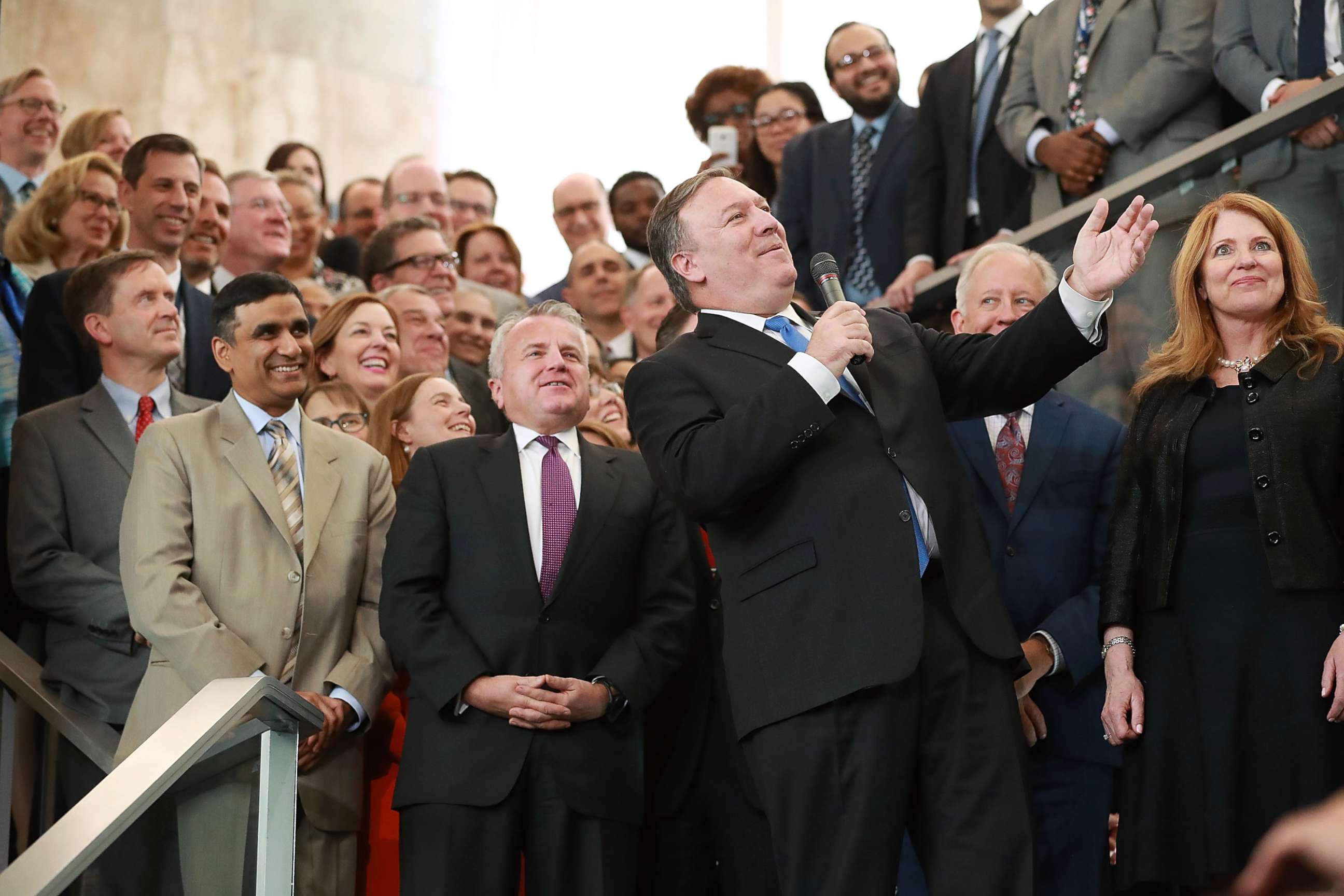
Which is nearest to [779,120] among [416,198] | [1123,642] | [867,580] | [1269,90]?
[416,198]

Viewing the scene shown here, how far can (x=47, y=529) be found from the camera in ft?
11.8

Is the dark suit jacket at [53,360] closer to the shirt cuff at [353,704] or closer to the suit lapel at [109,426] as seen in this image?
the suit lapel at [109,426]

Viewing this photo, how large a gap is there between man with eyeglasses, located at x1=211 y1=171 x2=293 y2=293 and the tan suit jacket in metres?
2.31

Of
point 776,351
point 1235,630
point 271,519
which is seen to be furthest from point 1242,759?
point 271,519

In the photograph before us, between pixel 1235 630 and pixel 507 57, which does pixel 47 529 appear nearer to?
pixel 1235 630

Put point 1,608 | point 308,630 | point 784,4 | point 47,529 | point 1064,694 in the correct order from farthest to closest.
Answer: point 784,4 < point 1,608 < point 47,529 < point 308,630 < point 1064,694

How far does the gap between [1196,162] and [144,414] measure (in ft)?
8.74

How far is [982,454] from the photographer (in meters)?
3.21

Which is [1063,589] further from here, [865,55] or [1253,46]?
[865,55]

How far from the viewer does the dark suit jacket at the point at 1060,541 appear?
302 centimetres

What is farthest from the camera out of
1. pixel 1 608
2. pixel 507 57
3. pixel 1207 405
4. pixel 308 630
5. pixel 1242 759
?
pixel 507 57

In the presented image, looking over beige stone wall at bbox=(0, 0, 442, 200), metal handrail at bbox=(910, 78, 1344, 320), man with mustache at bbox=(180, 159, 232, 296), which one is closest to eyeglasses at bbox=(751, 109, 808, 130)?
metal handrail at bbox=(910, 78, 1344, 320)

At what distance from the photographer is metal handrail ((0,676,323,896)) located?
1.91m

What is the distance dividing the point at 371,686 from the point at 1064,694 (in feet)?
4.78
